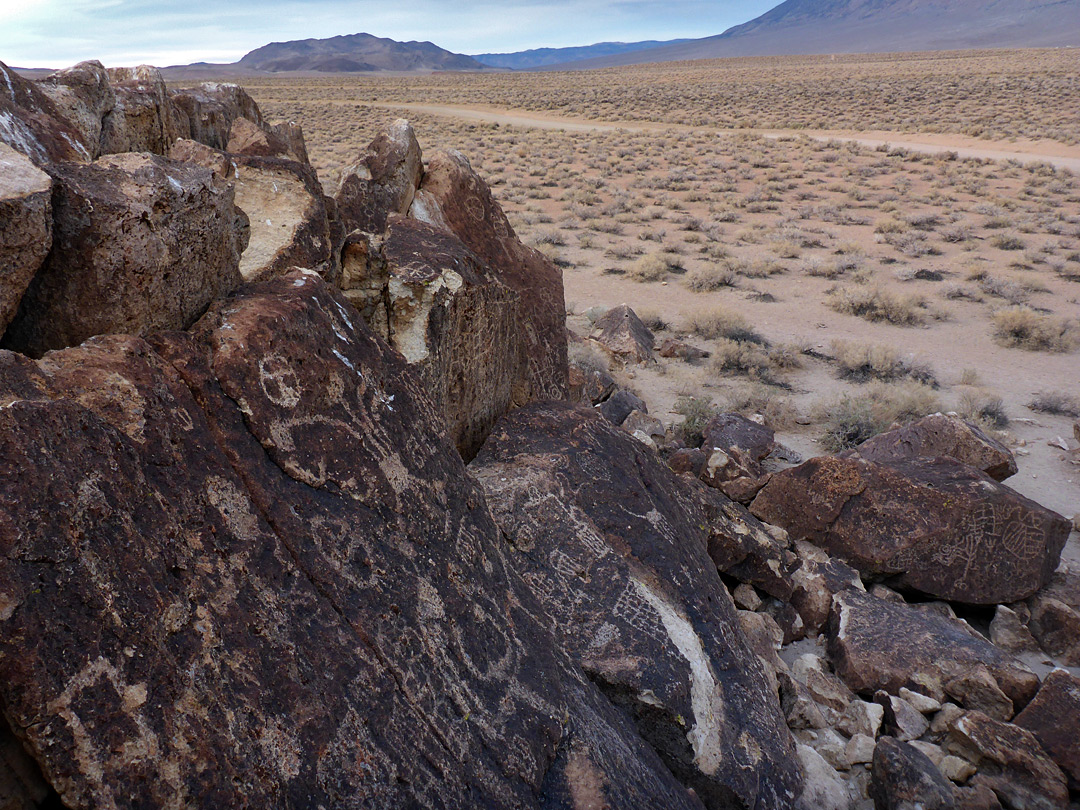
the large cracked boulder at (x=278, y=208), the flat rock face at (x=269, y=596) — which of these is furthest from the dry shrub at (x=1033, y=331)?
the large cracked boulder at (x=278, y=208)

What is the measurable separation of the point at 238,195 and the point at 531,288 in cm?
241

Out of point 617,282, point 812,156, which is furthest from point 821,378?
point 812,156

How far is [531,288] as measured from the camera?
5395mm

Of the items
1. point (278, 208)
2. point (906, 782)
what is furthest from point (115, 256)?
point (906, 782)

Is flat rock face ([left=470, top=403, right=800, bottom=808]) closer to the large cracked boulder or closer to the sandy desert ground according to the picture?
the large cracked boulder

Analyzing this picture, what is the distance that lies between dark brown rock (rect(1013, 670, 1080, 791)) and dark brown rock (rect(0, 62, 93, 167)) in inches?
214

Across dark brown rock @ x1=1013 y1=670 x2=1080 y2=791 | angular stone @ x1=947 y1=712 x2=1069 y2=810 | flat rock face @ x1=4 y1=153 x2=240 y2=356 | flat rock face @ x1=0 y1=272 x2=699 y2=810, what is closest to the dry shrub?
dark brown rock @ x1=1013 y1=670 x2=1080 y2=791

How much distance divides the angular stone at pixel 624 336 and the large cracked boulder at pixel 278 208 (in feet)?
21.2

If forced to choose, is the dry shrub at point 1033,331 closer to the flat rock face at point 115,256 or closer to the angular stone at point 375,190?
the angular stone at point 375,190

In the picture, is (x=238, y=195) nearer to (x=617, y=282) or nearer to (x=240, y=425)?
(x=240, y=425)

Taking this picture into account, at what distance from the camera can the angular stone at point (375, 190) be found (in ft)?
18.4

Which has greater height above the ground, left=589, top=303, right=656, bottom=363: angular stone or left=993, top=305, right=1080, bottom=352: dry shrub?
left=589, top=303, right=656, bottom=363: angular stone

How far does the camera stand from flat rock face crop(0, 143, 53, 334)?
1.82 meters

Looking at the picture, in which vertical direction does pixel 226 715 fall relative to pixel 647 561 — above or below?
above
